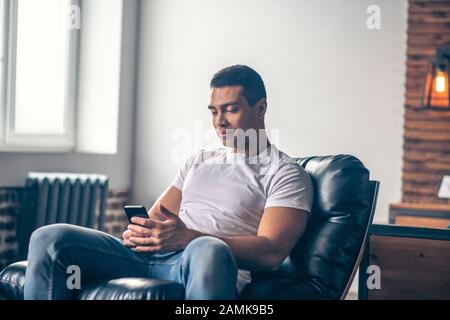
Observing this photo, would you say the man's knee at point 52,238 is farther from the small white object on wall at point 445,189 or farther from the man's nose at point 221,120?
the small white object on wall at point 445,189

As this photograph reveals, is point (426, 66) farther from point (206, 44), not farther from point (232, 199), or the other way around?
point (232, 199)

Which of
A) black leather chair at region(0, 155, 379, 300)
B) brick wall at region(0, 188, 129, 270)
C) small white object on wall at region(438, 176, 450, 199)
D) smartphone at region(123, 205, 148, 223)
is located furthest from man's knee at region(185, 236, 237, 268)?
small white object on wall at region(438, 176, 450, 199)

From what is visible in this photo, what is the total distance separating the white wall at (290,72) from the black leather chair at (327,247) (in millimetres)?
1869

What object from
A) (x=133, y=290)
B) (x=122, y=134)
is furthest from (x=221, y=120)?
(x=122, y=134)

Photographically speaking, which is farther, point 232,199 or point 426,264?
point 426,264

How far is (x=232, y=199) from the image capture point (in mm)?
2449

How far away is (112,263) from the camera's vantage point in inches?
88.3

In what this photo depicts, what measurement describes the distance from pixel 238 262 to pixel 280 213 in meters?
0.22

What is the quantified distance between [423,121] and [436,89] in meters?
0.22

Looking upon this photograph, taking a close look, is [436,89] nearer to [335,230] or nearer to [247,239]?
[335,230]

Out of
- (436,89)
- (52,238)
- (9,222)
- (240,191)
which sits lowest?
(9,222)

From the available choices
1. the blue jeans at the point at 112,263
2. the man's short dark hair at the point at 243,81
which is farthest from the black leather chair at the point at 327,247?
the man's short dark hair at the point at 243,81

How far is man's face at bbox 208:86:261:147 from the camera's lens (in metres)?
2.56
